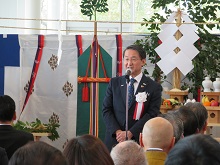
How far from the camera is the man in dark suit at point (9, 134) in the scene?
3598 mm

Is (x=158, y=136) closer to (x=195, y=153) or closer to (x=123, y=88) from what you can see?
(x=195, y=153)

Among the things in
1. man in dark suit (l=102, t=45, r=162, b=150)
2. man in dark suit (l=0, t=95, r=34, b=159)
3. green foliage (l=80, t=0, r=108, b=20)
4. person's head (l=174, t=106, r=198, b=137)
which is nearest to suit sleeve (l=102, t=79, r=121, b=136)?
man in dark suit (l=102, t=45, r=162, b=150)

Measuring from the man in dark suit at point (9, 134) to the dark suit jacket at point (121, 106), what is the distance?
1.13 meters

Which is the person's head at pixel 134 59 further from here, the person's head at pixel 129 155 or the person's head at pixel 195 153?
the person's head at pixel 195 153

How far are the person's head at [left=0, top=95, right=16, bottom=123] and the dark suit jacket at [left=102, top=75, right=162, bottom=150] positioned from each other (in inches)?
43.5

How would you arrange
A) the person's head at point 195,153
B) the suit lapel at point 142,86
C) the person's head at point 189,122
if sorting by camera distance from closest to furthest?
the person's head at point 195,153, the person's head at point 189,122, the suit lapel at point 142,86

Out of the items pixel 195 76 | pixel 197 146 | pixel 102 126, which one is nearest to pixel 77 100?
pixel 102 126

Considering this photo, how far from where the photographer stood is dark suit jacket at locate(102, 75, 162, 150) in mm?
4703

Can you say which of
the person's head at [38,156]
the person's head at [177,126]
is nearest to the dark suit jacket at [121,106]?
the person's head at [177,126]

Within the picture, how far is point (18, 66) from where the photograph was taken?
260 inches

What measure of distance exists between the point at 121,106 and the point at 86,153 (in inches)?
104

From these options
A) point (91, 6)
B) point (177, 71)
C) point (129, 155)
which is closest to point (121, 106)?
point (177, 71)

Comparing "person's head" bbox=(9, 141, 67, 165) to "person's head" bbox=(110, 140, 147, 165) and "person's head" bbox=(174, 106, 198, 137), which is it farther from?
"person's head" bbox=(174, 106, 198, 137)

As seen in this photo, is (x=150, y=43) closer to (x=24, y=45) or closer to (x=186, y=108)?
(x=24, y=45)
